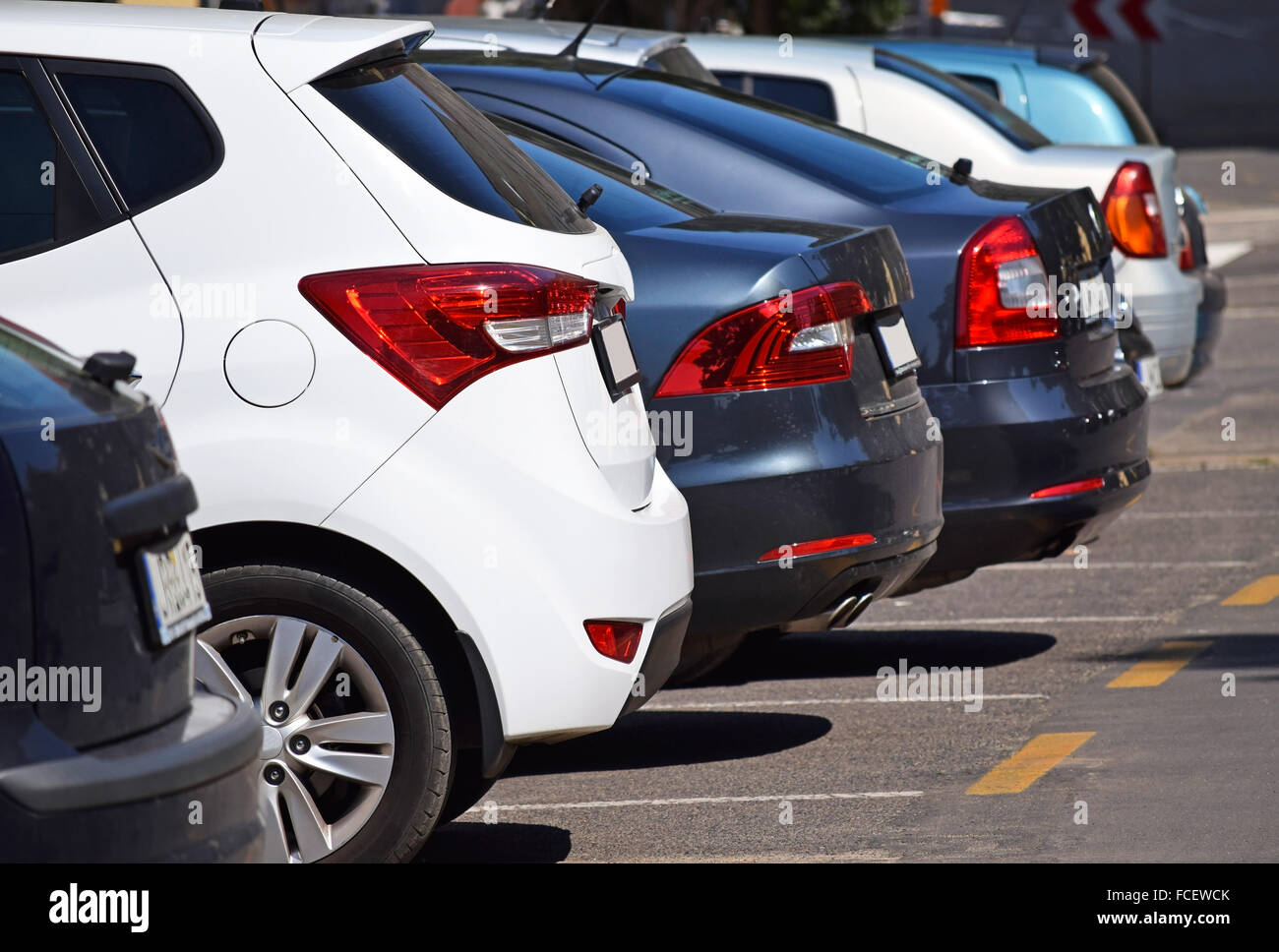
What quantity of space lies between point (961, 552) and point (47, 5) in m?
3.28

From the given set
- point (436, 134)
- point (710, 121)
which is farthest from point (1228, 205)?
point (436, 134)

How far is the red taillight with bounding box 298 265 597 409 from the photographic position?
4.46 meters

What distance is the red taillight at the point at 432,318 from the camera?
4457 mm

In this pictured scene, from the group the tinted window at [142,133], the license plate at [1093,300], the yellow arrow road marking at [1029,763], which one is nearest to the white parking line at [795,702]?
the yellow arrow road marking at [1029,763]

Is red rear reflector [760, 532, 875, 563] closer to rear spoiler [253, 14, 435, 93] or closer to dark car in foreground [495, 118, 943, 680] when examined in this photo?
dark car in foreground [495, 118, 943, 680]

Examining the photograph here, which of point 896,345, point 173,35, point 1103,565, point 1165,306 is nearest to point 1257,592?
point 1103,565

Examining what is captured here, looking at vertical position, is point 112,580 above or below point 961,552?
above

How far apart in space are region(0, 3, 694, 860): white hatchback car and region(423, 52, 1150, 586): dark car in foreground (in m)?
2.14

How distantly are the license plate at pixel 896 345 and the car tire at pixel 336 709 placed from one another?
73.7 inches

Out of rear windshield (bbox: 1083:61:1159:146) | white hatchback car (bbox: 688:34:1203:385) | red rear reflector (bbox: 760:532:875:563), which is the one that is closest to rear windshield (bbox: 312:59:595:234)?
red rear reflector (bbox: 760:532:875:563)

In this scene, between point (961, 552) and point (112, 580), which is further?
point (961, 552)

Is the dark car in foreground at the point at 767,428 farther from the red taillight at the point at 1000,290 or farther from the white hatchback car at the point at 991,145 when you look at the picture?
the white hatchback car at the point at 991,145

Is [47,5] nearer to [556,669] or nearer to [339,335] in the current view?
[339,335]

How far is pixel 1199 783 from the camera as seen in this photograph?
5664mm
